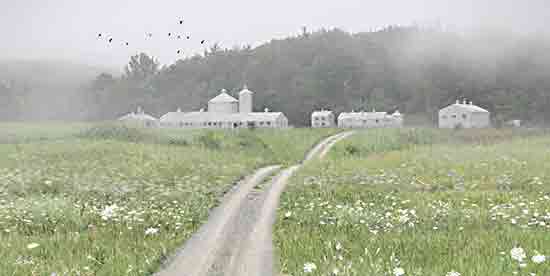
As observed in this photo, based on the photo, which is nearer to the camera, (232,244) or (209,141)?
(232,244)

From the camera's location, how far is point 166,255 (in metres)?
7.14

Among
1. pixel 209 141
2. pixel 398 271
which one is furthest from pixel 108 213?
pixel 209 141

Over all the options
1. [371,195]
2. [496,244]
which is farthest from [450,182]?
[496,244]

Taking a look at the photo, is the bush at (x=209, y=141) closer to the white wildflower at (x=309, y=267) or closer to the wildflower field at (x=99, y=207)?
the wildflower field at (x=99, y=207)

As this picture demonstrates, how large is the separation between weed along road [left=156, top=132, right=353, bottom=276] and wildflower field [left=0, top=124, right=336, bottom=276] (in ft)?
1.03

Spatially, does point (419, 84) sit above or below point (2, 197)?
above

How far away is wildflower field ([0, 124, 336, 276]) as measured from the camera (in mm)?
6719

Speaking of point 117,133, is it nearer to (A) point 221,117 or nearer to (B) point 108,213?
(A) point 221,117

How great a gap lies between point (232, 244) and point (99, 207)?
521cm

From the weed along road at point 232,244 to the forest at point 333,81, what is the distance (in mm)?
86493

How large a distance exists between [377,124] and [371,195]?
74268 mm

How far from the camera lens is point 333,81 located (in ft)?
366

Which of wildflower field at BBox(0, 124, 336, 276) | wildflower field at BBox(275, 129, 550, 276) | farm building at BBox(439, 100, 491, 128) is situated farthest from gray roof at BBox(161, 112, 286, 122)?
wildflower field at BBox(275, 129, 550, 276)

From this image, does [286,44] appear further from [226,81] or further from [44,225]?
[44,225]
